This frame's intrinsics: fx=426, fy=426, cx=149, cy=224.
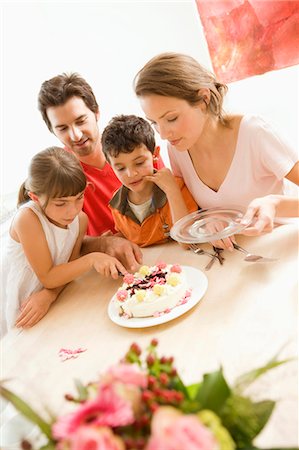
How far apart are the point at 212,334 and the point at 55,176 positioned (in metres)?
0.84

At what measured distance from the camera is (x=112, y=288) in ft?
4.67

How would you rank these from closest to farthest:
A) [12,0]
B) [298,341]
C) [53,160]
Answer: [298,341]
[53,160]
[12,0]

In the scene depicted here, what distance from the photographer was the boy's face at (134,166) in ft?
5.13

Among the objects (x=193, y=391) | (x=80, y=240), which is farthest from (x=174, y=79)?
(x=193, y=391)

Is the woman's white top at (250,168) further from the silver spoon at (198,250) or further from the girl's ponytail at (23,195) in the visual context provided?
the girl's ponytail at (23,195)

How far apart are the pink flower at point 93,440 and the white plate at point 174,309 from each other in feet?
2.18

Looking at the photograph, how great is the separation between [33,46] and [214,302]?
8.72 feet

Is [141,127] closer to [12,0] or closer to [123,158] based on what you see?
[123,158]

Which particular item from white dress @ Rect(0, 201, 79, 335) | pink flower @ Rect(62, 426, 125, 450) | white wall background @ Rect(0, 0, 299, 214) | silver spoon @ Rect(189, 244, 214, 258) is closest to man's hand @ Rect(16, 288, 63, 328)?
white dress @ Rect(0, 201, 79, 335)

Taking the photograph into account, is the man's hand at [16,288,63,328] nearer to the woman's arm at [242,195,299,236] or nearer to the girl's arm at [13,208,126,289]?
the girl's arm at [13,208,126,289]

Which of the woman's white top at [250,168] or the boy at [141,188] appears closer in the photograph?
the woman's white top at [250,168]

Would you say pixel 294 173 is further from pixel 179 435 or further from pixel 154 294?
pixel 179 435

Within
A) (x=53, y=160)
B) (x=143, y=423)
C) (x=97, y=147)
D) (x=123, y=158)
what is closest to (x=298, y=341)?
(x=143, y=423)

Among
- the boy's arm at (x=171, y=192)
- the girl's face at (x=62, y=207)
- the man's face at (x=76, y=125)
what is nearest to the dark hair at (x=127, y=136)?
the boy's arm at (x=171, y=192)
